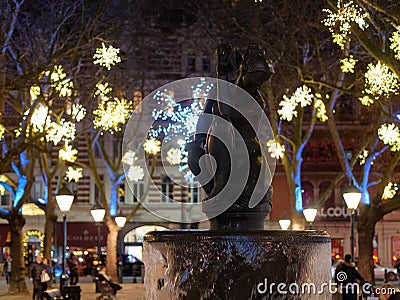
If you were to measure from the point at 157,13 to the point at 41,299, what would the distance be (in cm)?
1890

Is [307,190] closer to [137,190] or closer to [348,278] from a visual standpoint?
[137,190]

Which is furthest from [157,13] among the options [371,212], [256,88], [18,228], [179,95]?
[256,88]

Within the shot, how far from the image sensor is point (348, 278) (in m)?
18.6

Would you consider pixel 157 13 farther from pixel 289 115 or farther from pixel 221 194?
pixel 221 194

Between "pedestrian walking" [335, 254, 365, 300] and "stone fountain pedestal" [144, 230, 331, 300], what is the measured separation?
9006 millimetres

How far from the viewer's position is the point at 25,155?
100 feet

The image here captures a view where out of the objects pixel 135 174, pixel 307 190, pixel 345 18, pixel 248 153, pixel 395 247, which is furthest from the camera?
pixel 307 190

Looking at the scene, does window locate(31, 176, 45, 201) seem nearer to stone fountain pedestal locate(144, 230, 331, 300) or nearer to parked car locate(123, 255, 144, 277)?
parked car locate(123, 255, 144, 277)

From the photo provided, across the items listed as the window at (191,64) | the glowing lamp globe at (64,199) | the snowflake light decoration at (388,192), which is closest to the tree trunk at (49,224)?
the glowing lamp globe at (64,199)

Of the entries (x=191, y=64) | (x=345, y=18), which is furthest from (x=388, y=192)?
(x=191, y=64)

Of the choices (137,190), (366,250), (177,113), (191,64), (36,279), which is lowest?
(36,279)

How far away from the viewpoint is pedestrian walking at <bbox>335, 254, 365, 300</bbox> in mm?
17656

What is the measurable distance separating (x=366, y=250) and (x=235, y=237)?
58.7 ft

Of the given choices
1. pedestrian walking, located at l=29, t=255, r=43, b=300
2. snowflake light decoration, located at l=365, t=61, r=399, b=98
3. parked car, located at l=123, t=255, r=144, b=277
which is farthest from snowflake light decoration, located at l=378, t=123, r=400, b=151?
parked car, located at l=123, t=255, r=144, b=277
